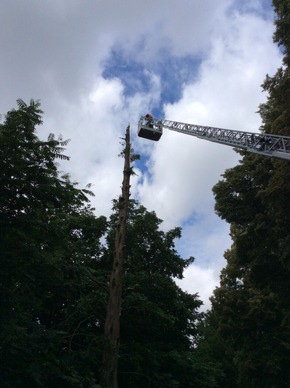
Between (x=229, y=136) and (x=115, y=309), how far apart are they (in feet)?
35.0

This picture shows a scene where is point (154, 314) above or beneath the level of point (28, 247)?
above

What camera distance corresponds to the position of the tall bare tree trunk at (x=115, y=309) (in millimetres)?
8195

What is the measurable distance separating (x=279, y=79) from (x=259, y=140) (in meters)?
3.22

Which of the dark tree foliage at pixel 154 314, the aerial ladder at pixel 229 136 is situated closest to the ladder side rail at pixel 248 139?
the aerial ladder at pixel 229 136

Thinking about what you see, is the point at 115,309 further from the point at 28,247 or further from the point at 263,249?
the point at 263,249

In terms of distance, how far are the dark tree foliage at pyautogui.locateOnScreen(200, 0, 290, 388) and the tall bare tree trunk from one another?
7.29 meters

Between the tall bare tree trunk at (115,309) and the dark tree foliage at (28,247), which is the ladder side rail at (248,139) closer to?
the tall bare tree trunk at (115,309)

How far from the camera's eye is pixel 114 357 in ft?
27.1

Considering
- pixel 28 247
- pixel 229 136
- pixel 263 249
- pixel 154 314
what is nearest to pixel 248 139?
pixel 229 136

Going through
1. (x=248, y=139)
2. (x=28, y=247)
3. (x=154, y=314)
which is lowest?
(x=28, y=247)

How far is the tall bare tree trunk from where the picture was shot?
26.9 feet

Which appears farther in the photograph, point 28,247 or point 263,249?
point 263,249

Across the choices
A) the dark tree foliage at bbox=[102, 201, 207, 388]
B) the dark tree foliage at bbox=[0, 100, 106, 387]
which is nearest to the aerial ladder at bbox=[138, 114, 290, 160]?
the dark tree foliage at bbox=[102, 201, 207, 388]

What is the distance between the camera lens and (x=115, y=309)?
8828 millimetres
